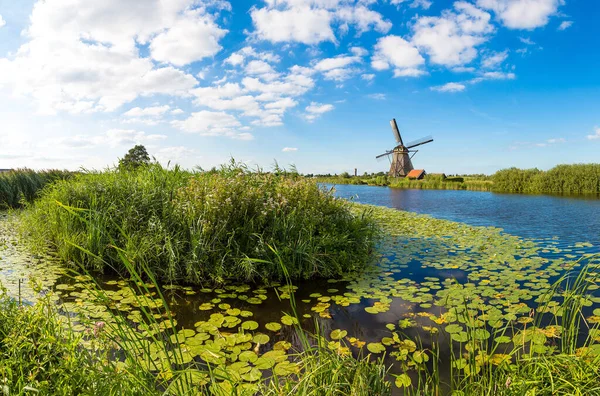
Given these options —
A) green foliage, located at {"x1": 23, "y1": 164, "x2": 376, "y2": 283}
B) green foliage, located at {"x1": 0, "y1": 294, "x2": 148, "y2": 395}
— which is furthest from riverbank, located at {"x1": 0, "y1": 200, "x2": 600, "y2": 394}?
green foliage, located at {"x1": 23, "y1": 164, "x2": 376, "y2": 283}

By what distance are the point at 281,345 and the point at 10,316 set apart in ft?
7.39

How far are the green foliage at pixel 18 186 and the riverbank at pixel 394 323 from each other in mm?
9597

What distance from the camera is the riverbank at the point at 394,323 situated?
6.98 feet

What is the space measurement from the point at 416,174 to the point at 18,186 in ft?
123

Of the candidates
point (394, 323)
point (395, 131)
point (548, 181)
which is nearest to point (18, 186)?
point (394, 323)

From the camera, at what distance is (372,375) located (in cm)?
207

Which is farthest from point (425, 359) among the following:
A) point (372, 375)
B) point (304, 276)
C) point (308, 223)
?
point (308, 223)

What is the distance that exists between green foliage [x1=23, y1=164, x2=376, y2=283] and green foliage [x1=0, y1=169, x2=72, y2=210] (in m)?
9.16

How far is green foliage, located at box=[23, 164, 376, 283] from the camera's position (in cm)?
509

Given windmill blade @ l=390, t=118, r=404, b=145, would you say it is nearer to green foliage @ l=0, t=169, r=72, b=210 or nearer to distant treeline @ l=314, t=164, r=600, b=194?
distant treeline @ l=314, t=164, r=600, b=194

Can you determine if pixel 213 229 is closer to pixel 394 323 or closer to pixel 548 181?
pixel 394 323

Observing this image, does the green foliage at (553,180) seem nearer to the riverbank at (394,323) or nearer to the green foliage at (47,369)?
the riverbank at (394,323)

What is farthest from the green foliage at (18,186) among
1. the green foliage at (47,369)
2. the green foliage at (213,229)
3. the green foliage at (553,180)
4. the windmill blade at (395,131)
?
the windmill blade at (395,131)

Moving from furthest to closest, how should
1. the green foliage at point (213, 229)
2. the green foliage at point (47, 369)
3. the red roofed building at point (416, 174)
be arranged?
the red roofed building at point (416, 174) < the green foliage at point (213, 229) < the green foliage at point (47, 369)
